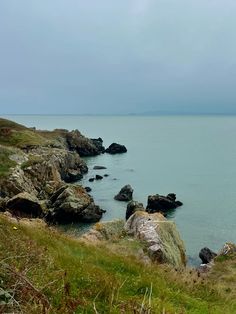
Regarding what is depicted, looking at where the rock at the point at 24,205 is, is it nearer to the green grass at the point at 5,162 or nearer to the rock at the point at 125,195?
the green grass at the point at 5,162

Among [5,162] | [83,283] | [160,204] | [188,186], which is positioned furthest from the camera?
[188,186]

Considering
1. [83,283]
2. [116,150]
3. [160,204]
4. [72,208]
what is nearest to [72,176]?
[160,204]

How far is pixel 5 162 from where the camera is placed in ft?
206

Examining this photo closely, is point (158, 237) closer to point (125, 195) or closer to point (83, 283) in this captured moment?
point (83, 283)

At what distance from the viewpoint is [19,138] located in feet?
305

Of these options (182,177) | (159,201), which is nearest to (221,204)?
(159,201)

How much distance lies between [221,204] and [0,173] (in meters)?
33.5

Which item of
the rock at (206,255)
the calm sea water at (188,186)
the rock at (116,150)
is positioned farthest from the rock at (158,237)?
the rock at (116,150)

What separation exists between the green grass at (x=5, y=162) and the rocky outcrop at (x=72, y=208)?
8066 millimetres

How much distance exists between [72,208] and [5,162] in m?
15.9

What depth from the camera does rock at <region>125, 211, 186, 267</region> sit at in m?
22.6

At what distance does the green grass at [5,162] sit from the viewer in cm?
5893

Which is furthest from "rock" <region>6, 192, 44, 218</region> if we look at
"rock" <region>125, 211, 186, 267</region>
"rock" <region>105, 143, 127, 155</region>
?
"rock" <region>105, 143, 127, 155</region>

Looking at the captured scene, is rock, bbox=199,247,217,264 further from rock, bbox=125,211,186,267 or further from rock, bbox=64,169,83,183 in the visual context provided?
rock, bbox=64,169,83,183
